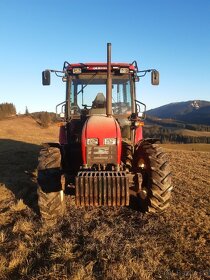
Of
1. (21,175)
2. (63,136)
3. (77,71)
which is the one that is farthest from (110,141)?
(21,175)

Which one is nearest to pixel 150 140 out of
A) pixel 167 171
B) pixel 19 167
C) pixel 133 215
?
pixel 167 171

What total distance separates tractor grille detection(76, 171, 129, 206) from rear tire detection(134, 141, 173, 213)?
0.96 m

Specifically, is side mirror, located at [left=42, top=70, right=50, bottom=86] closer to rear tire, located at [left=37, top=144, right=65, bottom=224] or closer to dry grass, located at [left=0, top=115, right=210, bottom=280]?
rear tire, located at [left=37, top=144, right=65, bottom=224]

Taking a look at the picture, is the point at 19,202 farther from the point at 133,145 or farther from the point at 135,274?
the point at 135,274

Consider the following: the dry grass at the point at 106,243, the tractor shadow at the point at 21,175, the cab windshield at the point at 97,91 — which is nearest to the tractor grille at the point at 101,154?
the dry grass at the point at 106,243

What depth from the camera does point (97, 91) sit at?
782 centimetres

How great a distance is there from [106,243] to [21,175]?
6.11 meters

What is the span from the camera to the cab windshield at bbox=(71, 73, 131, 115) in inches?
307

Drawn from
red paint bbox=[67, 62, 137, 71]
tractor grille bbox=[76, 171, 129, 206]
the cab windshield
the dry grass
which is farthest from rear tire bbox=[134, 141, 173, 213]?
red paint bbox=[67, 62, 137, 71]

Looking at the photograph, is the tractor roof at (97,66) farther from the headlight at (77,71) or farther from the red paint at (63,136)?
the red paint at (63,136)

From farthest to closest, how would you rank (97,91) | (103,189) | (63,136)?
(63,136)
(97,91)
(103,189)

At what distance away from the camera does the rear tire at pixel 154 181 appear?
20.4 feet

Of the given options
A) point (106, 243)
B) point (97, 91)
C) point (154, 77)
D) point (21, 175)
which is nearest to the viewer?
point (106, 243)

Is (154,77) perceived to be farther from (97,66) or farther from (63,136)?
(63,136)
